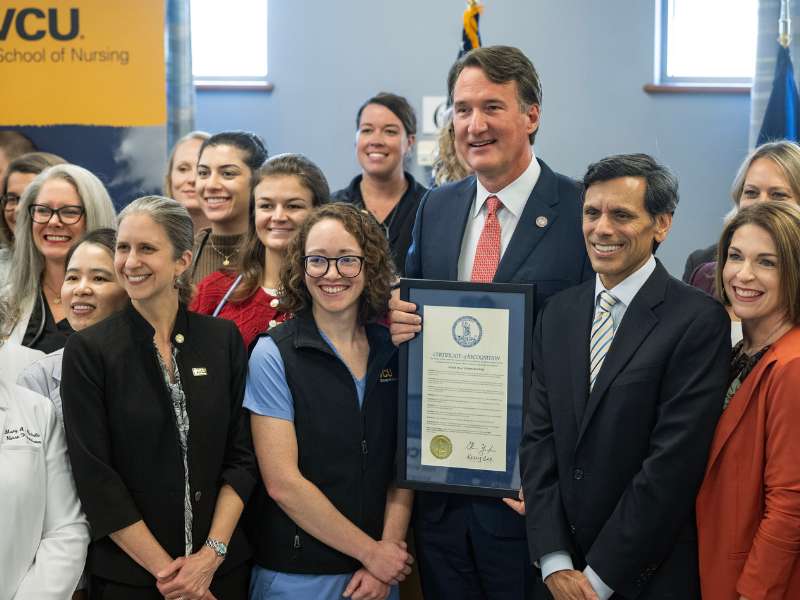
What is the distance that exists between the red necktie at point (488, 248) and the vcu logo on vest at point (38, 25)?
3.02 m

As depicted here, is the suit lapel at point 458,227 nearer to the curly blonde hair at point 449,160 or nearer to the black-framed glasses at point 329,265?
the black-framed glasses at point 329,265

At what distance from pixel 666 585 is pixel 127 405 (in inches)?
56.2

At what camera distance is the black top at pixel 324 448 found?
2.50m

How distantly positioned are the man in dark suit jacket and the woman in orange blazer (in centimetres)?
6

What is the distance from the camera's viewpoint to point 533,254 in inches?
102

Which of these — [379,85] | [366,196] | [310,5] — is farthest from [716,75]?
[366,196]

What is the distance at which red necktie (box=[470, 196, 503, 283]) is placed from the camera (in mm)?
2650

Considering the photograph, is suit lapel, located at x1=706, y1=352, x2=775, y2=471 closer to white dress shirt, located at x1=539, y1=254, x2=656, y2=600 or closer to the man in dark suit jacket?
the man in dark suit jacket

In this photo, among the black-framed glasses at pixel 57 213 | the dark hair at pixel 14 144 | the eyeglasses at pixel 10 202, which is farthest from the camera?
the dark hair at pixel 14 144

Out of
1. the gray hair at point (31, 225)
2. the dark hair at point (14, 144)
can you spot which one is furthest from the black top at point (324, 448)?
the dark hair at point (14, 144)

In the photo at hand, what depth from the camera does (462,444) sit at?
2.57 meters

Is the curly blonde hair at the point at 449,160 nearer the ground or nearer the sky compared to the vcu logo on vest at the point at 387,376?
nearer the sky

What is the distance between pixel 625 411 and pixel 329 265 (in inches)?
35.2
